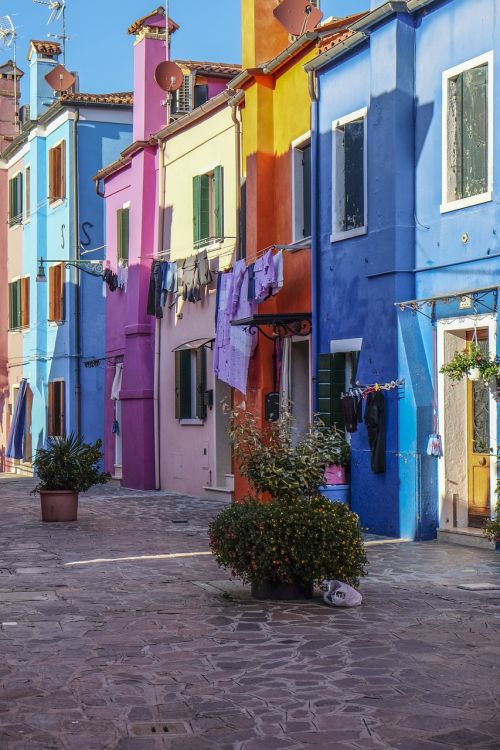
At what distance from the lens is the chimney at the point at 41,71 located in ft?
114

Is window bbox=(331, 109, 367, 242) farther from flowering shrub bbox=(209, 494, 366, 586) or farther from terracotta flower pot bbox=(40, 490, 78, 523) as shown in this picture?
→ flowering shrub bbox=(209, 494, 366, 586)

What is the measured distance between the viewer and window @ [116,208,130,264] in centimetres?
2784

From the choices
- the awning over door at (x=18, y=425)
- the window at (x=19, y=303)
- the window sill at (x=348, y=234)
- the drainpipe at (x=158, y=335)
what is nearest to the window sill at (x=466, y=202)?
the window sill at (x=348, y=234)

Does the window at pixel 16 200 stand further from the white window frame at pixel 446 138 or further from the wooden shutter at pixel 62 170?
the white window frame at pixel 446 138

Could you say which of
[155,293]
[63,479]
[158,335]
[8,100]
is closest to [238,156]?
[155,293]

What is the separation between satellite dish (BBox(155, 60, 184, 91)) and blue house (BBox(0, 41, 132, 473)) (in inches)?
207

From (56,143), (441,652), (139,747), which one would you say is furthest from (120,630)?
(56,143)

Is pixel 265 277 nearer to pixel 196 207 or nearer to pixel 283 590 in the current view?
pixel 196 207

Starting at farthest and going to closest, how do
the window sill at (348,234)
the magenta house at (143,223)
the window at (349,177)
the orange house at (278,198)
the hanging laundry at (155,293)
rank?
1. the magenta house at (143,223)
2. the hanging laundry at (155,293)
3. the orange house at (278,198)
4. the window at (349,177)
5. the window sill at (348,234)

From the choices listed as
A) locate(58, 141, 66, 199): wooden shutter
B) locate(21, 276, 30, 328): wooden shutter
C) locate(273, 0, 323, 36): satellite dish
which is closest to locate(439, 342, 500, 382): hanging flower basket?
locate(273, 0, 323, 36): satellite dish

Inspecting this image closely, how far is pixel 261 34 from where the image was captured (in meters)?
20.3

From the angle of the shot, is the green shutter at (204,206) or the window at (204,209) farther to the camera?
the green shutter at (204,206)

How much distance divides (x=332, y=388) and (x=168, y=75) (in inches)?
407

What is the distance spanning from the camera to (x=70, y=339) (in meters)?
31.5
